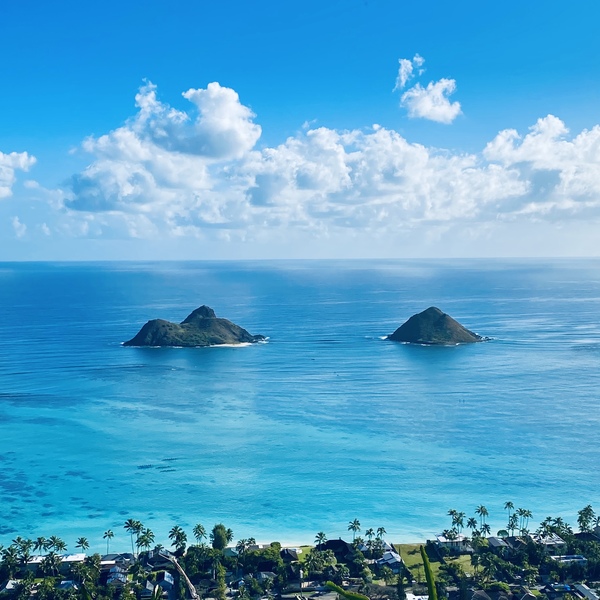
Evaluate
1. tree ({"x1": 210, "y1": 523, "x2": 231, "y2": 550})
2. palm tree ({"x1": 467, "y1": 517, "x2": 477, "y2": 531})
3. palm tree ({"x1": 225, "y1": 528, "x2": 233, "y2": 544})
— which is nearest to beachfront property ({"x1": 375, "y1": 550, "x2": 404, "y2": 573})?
palm tree ({"x1": 467, "y1": 517, "x2": 477, "y2": 531})

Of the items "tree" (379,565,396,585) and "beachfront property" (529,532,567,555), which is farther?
"beachfront property" (529,532,567,555)

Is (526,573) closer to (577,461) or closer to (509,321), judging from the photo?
(577,461)

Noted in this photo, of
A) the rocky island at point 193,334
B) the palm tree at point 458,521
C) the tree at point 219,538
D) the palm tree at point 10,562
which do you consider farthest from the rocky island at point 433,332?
the palm tree at point 10,562

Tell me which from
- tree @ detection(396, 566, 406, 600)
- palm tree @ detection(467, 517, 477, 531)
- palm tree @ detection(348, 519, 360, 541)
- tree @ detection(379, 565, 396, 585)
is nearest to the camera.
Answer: tree @ detection(396, 566, 406, 600)

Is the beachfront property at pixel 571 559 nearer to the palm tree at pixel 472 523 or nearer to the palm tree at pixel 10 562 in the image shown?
the palm tree at pixel 472 523

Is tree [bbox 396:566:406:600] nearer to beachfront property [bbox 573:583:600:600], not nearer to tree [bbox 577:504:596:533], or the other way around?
beachfront property [bbox 573:583:600:600]
